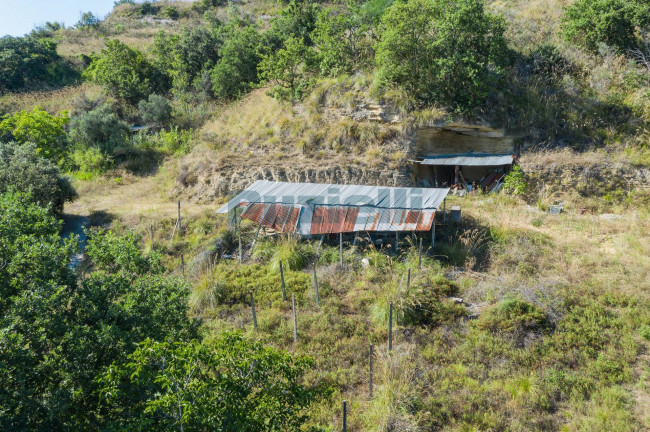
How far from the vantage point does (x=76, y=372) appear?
5758mm

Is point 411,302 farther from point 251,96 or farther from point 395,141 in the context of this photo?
point 251,96

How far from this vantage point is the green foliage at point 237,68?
25.9 meters

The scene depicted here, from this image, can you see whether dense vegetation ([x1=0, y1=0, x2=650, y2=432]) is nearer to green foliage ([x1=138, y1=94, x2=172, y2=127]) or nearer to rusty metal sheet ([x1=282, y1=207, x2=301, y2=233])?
green foliage ([x1=138, y1=94, x2=172, y2=127])

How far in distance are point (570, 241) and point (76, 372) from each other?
44.7 feet

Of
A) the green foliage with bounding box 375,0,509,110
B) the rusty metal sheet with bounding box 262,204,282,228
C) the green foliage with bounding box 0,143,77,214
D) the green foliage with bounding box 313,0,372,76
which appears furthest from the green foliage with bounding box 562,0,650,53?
the green foliage with bounding box 0,143,77,214

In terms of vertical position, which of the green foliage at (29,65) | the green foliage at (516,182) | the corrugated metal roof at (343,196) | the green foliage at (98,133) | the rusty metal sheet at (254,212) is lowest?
the green foliage at (516,182)

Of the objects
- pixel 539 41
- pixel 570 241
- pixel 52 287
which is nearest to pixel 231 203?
pixel 52 287

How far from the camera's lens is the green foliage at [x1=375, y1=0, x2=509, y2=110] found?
695 inches

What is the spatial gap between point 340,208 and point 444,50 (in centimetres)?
936

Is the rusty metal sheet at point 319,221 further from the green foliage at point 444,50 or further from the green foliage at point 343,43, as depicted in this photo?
the green foliage at point 343,43

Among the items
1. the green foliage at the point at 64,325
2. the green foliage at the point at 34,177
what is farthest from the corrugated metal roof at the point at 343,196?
the green foliage at the point at 34,177

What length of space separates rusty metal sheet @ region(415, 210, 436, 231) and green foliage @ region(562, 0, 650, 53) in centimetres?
1399

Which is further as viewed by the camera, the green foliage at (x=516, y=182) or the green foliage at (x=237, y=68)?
the green foliage at (x=237, y=68)

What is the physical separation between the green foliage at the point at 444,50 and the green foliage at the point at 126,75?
60.5 feet
